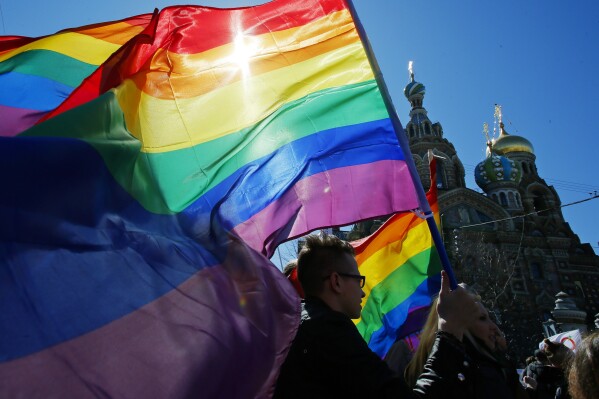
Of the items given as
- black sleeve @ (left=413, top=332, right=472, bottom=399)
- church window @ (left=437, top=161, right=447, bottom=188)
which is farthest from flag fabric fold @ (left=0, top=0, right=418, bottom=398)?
church window @ (left=437, top=161, right=447, bottom=188)

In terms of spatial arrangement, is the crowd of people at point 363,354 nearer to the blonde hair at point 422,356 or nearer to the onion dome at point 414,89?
the blonde hair at point 422,356

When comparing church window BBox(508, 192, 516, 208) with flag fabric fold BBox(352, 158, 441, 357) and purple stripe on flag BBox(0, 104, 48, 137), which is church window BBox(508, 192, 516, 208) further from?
purple stripe on flag BBox(0, 104, 48, 137)

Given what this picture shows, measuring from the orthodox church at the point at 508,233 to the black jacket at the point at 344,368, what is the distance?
2458cm

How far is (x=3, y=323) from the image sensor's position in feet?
5.41

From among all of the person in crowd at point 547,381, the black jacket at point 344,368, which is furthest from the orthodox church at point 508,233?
the black jacket at point 344,368

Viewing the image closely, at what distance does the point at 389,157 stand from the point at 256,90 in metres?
1.04

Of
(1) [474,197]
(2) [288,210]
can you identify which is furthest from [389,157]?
(1) [474,197]

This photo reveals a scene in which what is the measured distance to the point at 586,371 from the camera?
2055 millimetres

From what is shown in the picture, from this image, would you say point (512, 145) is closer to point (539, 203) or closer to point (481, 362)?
point (539, 203)

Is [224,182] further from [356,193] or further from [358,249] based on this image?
[358,249]

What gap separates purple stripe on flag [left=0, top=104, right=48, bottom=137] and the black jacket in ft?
8.01

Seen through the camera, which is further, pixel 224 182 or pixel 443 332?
pixel 224 182

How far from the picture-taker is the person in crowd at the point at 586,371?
202 centimetres

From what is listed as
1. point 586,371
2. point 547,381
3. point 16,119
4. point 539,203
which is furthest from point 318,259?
point 539,203
